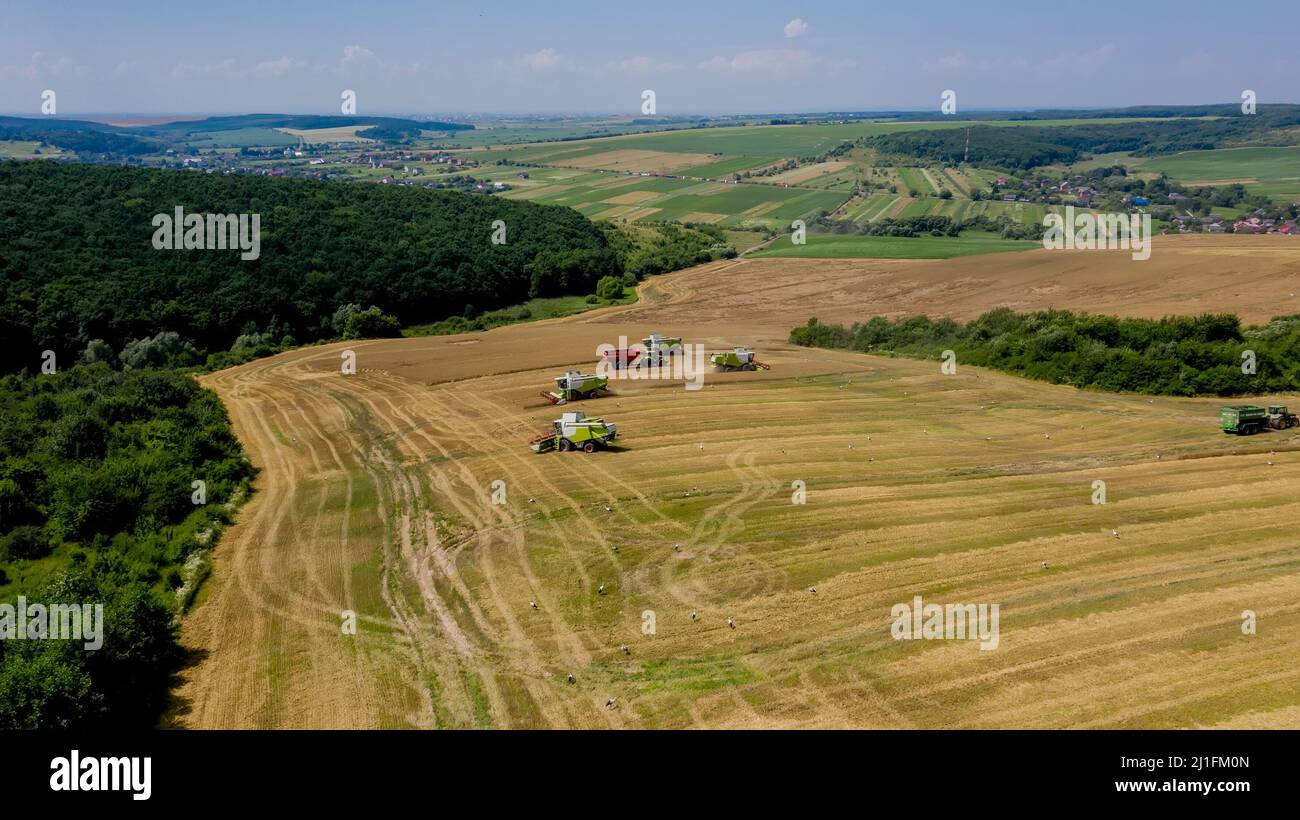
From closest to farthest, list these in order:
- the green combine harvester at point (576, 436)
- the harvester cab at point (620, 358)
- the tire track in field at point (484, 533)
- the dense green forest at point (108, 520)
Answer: the dense green forest at point (108, 520), the tire track in field at point (484, 533), the green combine harvester at point (576, 436), the harvester cab at point (620, 358)

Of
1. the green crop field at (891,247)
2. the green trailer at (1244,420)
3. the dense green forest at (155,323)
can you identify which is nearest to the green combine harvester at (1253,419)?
the green trailer at (1244,420)

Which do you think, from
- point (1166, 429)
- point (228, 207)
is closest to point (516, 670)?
point (1166, 429)

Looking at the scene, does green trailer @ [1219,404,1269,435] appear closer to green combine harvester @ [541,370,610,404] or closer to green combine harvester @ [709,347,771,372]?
green combine harvester @ [709,347,771,372]

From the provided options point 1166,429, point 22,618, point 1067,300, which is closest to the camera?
point 22,618

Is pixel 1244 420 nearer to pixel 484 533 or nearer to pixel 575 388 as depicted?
pixel 575 388

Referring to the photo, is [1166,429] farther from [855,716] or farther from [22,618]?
[22,618]

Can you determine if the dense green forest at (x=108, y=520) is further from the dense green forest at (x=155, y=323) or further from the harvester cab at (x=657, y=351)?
the harvester cab at (x=657, y=351)
